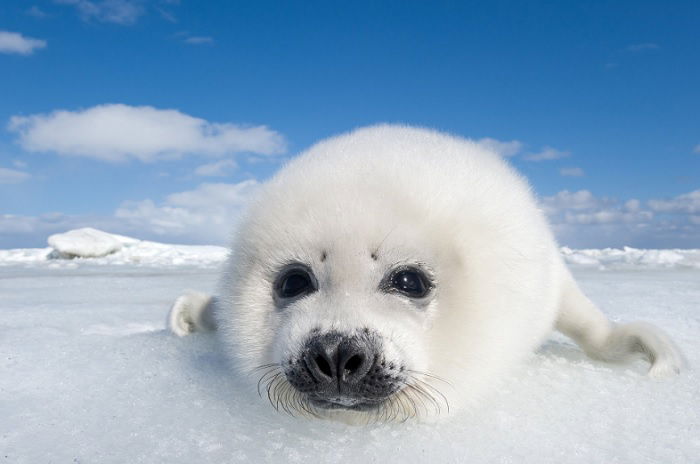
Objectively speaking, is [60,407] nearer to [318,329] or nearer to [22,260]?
[318,329]

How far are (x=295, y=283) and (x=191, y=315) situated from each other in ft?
4.26

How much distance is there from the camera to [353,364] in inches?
68.0

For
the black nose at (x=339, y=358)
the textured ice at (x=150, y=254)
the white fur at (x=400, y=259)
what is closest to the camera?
the black nose at (x=339, y=358)

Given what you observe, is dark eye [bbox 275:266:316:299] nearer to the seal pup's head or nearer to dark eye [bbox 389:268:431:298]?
the seal pup's head

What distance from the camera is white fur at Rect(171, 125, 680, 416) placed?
1919 mm

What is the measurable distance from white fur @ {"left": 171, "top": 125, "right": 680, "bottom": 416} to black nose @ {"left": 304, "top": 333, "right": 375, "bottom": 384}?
54 millimetres

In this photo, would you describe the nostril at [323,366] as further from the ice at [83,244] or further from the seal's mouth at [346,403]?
the ice at [83,244]

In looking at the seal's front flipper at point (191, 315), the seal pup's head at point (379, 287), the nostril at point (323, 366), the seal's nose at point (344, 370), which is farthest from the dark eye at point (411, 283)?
the seal's front flipper at point (191, 315)

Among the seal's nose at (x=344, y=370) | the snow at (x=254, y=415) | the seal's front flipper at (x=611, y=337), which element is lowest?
the snow at (x=254, y=415)

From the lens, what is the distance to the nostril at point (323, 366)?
1731mm

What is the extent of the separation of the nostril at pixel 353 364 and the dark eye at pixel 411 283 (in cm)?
32

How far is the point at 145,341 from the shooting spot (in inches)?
119

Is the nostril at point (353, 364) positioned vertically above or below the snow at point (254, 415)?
above

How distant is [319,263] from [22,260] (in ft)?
48.0
